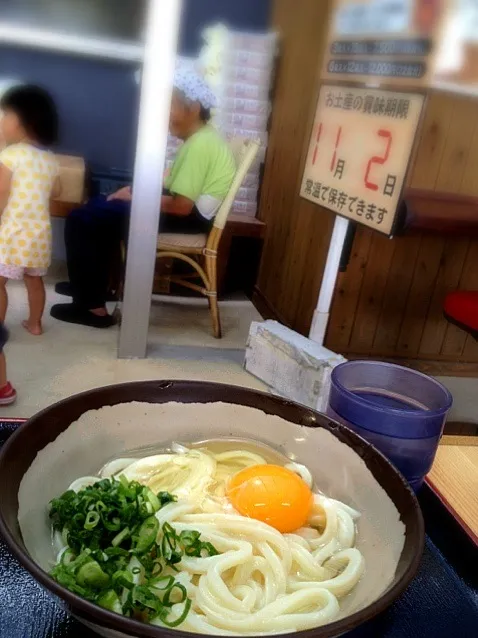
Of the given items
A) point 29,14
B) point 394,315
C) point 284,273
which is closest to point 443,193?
point 394,315

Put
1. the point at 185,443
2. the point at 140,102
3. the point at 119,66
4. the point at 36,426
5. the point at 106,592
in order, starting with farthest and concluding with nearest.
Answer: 1. the point at 119,66
2. the point at 140,102
3. the point at 185,443
4. the point at 36,426
5. the point at 106,592

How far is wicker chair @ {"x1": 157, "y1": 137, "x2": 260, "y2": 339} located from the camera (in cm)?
325

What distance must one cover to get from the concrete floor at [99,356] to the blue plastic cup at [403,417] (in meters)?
1.69

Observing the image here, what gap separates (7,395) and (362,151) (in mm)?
1604

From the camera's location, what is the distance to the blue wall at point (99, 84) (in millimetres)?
3217

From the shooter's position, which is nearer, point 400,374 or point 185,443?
point 185,443

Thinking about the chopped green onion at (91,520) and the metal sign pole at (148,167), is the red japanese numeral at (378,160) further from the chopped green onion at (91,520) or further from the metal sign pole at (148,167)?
the chopped green onion at (91,520)

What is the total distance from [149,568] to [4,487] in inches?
6.7

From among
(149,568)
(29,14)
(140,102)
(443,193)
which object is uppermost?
(29,14)

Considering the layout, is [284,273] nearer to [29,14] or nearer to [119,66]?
[119,66]

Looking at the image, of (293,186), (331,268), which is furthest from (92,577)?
(293,186)

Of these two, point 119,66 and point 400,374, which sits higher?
point 119,66

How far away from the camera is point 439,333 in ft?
10.8

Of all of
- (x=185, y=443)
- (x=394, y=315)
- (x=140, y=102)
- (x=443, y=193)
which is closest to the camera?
(x=185, y=443)
